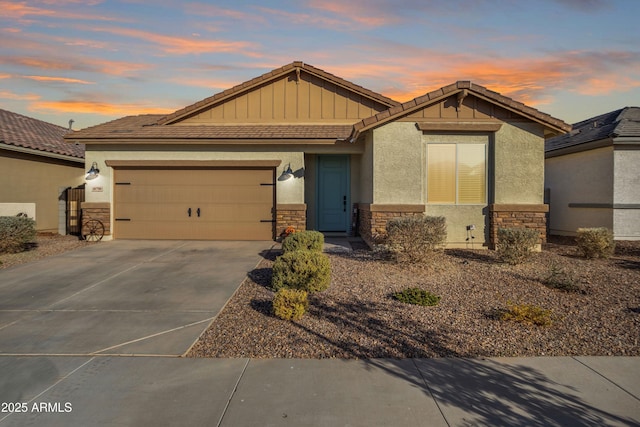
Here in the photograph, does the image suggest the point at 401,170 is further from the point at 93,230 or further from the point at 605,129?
the point at 93,230

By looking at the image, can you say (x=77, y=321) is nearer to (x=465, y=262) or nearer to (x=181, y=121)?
(x=465, y=262)

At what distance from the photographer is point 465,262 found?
28.9 ft

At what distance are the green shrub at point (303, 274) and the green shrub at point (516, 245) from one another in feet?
13.8

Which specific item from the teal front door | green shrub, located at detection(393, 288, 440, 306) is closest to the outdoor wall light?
the teal front door

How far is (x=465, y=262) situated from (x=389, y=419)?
6070 millimetres

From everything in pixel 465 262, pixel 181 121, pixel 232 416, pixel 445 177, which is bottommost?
pixel 232 416

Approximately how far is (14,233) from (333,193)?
355 inches

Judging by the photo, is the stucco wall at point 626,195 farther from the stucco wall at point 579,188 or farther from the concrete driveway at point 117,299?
the concrete driveway at point 117,299

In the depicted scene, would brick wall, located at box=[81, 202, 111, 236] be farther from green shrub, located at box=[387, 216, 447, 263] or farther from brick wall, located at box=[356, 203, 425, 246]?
green shrub, located at box=[387, 216, 447, 263]

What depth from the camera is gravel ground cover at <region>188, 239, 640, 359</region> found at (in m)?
4.80

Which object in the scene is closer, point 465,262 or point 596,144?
point 465,262

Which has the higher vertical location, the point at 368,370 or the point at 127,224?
the point at 127,224

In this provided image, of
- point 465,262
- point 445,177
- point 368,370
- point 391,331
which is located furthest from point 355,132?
point 368,370

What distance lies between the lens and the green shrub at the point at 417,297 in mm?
6279
